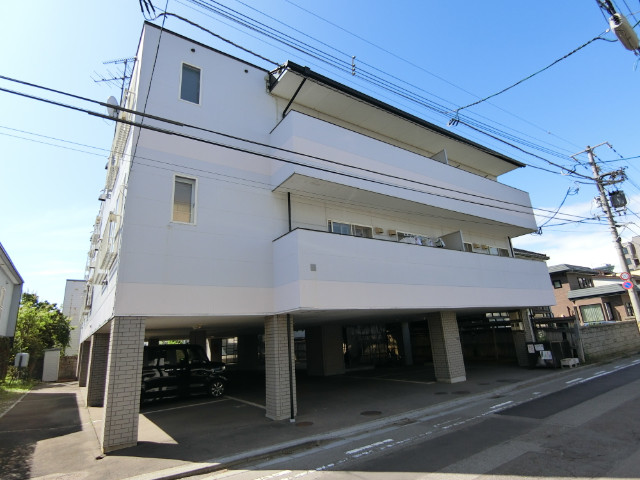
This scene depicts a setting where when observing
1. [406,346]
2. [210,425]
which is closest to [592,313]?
[406,346]

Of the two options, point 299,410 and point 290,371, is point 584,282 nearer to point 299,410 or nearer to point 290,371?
point 299,410

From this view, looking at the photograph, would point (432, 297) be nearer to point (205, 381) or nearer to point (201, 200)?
point (201, 200)

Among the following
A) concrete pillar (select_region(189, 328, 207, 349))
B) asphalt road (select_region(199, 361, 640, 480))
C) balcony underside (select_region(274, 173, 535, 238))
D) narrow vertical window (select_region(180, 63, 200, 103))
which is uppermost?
narrow vertical window (select_region(180, 63, 200, 103))

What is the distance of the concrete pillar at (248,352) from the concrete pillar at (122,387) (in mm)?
16217

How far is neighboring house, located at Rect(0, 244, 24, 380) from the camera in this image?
18953 mm

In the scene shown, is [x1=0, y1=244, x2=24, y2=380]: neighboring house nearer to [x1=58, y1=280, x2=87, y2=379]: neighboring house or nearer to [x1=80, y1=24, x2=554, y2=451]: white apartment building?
[x1=58, y1=280, x2=87, y2=379]: neighboring house

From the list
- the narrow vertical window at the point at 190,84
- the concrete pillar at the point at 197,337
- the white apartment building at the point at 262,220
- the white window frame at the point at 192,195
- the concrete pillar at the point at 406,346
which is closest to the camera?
the white apartment building at the point at 262,220

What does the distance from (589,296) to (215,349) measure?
32082 mm

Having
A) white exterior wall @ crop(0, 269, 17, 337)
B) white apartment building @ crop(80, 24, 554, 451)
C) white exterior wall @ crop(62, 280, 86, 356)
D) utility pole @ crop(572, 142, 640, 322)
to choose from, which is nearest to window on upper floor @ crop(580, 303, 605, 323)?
utility pole @ crop(572, 142, 640, 322)

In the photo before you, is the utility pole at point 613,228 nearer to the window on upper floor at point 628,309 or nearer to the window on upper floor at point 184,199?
the window on upper floor at point 628,309

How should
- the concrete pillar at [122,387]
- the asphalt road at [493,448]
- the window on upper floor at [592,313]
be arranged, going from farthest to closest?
the window on upper floor at [592,313] < the concrete pillar at [122,387] < the asphalt road at [493,448]

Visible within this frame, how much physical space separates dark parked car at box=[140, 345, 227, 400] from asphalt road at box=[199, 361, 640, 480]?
23.4 ft

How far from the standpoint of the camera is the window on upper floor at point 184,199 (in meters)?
8.86

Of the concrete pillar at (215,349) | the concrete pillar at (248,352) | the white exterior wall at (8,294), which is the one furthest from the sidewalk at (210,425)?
the concrete pillar at (215,349)
